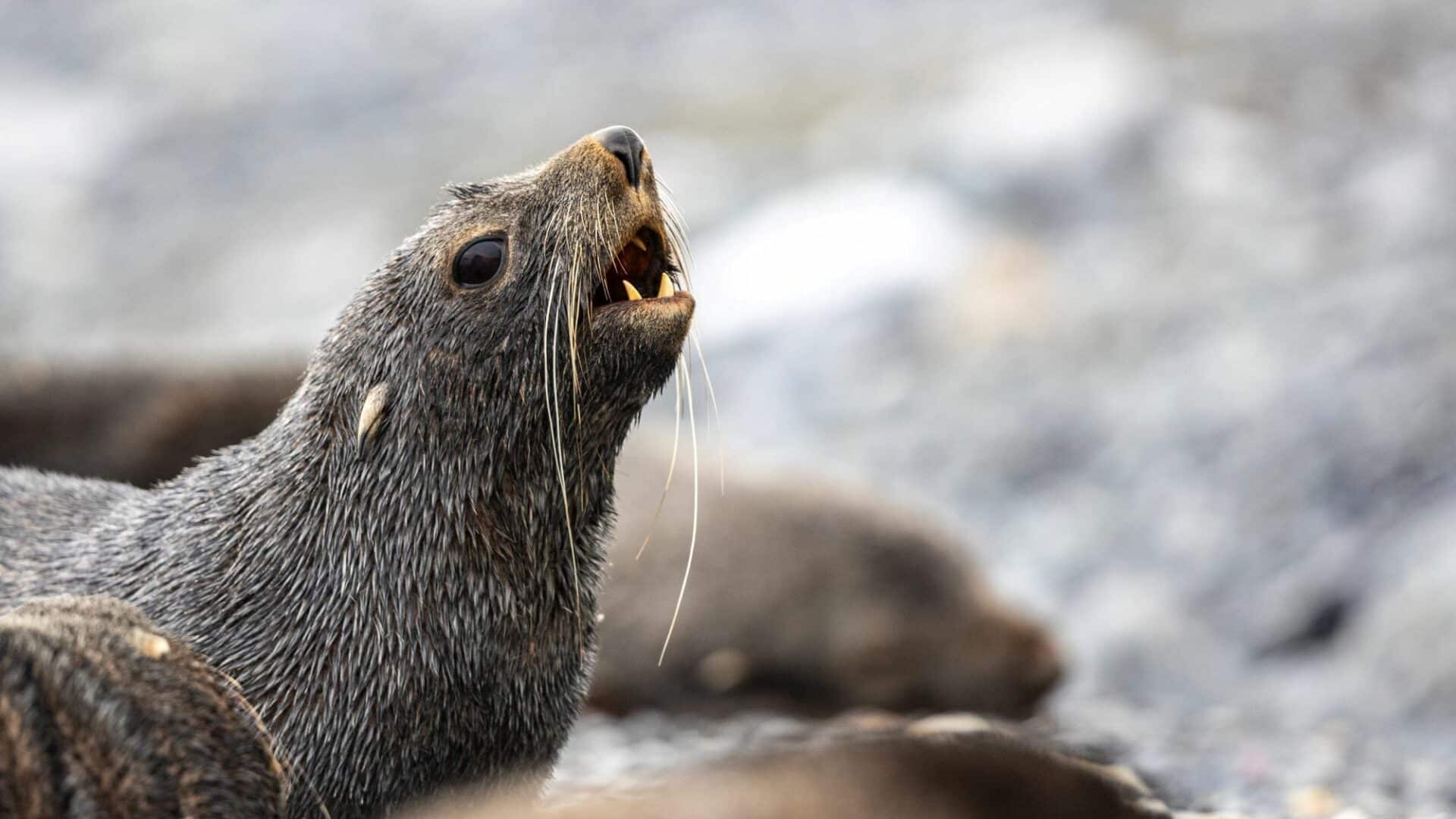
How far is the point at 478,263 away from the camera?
3.79 meters

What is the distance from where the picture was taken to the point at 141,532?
3994 millimetres

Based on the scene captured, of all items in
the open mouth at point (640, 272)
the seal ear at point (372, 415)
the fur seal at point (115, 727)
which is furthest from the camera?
the open mouth at point (640, 272)

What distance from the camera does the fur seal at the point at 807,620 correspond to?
23.0 feet

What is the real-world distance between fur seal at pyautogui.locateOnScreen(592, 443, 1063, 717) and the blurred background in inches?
14.1

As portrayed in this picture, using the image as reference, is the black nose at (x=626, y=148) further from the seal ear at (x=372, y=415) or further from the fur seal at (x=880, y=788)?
the fur seal at (x=880, y=788)

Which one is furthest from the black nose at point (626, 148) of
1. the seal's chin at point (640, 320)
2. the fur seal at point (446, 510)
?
the seal's chin at point (640, 320)

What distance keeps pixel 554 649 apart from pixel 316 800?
65 cm

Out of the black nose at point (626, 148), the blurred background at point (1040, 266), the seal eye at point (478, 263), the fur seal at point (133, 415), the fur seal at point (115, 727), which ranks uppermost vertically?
the blurred background at point (1040, 266)

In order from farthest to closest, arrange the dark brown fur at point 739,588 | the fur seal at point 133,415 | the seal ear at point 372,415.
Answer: the dark brown fur at point 739,588, the fur seal at point 133,415, the seal ear at point 372,415

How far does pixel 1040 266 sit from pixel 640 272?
7.50 meters

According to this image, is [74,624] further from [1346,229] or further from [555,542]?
[1346,229]

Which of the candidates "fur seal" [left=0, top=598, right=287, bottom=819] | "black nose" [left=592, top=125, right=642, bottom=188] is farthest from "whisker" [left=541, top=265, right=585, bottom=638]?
"fur seal" [left=0, top=598, right=287, bottom=819]

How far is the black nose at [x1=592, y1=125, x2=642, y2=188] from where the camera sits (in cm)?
384

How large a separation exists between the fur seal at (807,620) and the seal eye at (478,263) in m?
3.46
